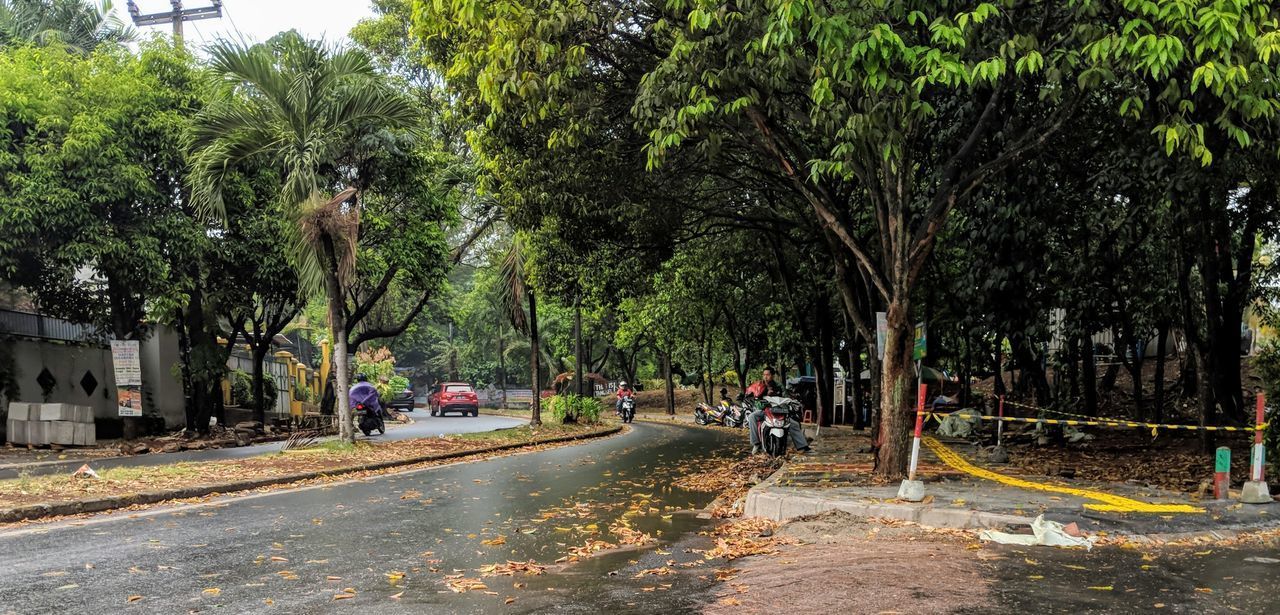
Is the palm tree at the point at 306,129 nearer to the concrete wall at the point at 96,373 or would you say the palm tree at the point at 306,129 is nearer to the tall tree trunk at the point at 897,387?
the concrete wall at the point at 96,373

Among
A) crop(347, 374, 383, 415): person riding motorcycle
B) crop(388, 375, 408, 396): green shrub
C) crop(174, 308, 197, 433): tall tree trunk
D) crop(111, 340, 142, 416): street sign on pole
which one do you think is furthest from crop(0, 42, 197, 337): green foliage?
crop(388, 375, 408, 396): green shrub

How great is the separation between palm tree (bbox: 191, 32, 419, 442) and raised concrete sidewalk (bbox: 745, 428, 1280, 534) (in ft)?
31.0

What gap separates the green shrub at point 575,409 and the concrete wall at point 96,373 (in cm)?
1089

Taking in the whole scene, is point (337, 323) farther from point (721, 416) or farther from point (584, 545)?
point (721, 416)

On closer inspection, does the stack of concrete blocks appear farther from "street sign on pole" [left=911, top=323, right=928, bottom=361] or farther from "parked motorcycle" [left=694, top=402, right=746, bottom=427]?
"street sign on pole" [left=911, top=323, right=928, bottom=361]

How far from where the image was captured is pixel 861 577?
611 cm

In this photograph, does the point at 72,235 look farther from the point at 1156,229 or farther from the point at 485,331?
the point at 485,331

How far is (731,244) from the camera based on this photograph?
25438 millimetres

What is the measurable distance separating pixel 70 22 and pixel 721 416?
23686 millimetres

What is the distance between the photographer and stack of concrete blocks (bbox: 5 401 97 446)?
2025cm

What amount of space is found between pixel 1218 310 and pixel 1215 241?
1040 millimetres

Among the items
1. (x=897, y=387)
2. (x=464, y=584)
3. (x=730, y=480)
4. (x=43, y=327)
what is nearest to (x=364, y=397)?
(x=43, y=327)

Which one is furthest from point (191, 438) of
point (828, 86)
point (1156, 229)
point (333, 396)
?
point (1156, 229)

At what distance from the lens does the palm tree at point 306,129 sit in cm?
1705
